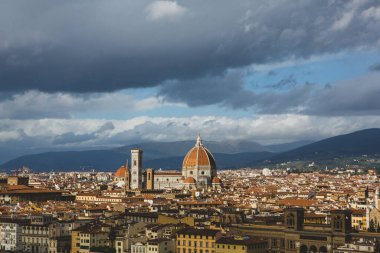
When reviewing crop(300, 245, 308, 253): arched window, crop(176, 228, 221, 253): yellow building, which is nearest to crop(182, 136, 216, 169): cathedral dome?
crop(176, 228, 221, 253): yellow building

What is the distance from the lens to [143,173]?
160 meters

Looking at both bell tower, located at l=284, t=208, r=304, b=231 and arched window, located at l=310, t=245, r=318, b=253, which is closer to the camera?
arched window, located at l=310, t=245, r=318, b=253

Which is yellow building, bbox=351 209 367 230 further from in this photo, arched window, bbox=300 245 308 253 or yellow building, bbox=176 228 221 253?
yellow building, bbox=176 228 221 253

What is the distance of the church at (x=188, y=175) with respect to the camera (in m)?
148

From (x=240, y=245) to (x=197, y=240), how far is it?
15.4ft

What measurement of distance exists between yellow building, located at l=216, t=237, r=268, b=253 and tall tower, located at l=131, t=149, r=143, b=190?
310ft

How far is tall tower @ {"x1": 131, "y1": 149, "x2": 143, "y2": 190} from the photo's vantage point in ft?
498

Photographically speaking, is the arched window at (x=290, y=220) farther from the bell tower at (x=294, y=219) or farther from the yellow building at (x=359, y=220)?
the yellow building at (x=359, y=220)

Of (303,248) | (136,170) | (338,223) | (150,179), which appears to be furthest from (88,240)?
(150,179)

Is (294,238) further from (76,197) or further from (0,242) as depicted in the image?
(76,197)

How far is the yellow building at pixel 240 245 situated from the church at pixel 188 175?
3330 inches

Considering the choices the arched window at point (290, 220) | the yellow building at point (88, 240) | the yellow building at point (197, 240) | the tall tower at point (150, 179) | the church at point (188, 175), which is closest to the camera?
the yellow building at point (197, 240)

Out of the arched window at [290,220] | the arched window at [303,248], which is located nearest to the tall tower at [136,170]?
the arched window at [290,220]

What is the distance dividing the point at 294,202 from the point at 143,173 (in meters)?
62.5
